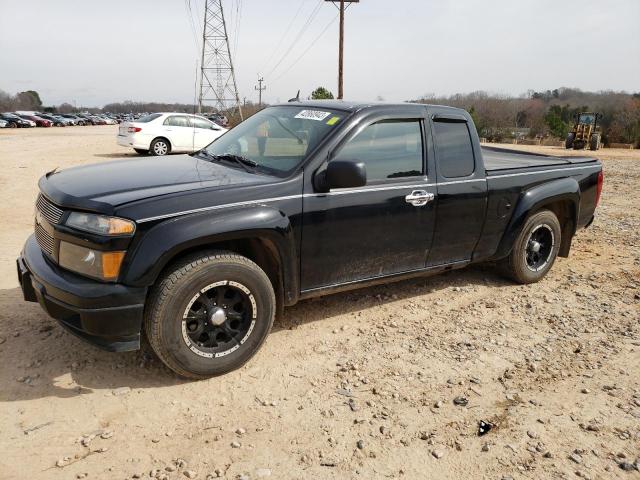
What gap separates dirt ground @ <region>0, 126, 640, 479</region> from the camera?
245cm

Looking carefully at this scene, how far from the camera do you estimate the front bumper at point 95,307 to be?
272cm

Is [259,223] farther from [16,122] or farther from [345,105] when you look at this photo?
[16,122]

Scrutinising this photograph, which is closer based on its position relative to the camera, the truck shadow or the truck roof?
the truck shadow

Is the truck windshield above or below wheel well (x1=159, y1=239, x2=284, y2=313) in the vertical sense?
above

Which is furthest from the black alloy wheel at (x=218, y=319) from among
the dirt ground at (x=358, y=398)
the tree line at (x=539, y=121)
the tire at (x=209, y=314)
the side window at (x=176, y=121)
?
the tree line at (x=539, y=121)

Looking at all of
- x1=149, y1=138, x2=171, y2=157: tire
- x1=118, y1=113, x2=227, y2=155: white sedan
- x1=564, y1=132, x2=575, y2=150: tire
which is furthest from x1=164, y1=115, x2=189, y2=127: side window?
x1=564, y1=132, x2=575, y2=150: tire

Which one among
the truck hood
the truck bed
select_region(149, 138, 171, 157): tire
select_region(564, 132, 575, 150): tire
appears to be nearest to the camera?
the truck hood

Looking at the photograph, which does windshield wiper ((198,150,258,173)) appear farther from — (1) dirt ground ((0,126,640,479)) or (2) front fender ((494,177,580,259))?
(2) front fender ((494,177,580,259))

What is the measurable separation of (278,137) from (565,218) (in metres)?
3.32

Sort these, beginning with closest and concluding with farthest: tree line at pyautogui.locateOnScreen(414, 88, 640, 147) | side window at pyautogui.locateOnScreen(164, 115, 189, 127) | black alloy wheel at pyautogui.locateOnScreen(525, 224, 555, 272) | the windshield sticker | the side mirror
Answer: the side mirror < the windshield sticker < black alloy wheel at pyautogui.locateOnScreen(525, 224, 555, 272) < side window at pyautogui.locateOnScreen(164, 115, 189, 127) < tree line at pyautogui.locateOnScreen(414, 88, 640, 147)

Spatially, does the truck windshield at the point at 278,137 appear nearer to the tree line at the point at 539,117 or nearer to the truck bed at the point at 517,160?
the truck bed at the point at 517,160

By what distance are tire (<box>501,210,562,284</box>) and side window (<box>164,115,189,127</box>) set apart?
40.9 feet

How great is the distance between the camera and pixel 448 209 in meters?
3.99

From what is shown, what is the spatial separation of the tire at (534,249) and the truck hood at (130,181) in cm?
274
